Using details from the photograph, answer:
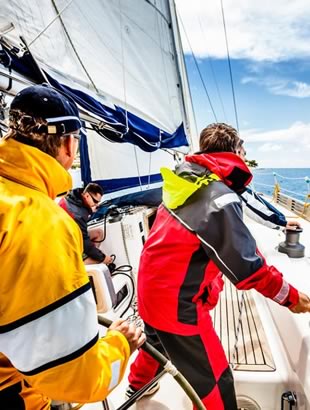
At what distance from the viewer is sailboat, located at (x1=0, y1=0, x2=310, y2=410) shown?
1145 mm

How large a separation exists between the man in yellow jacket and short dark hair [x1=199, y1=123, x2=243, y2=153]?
71 centimetres

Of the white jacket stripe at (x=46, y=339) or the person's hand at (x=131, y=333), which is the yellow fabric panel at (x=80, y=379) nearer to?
the white jacket stripe at (x=46, y=339)

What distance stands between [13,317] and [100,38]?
2.05 meters

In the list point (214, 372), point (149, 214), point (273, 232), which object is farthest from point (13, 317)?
point (149, 214)

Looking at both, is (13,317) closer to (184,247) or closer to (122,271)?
(184,247)

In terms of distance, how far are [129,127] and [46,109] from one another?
1421 millimetres

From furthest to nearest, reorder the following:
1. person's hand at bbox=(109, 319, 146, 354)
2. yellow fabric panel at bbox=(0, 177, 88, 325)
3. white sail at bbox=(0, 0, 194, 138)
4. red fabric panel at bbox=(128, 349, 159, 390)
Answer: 1. white sail at bbox=(0, 0, 194, 138)
2. red fabric panel at bbox=(128, 349, 159, 390)
3. person's hand at bbox=(109, 319, 146, 354)
4. yellow fabric panel at bbox=(0, 177, 88, 325)

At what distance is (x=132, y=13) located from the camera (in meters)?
2.48

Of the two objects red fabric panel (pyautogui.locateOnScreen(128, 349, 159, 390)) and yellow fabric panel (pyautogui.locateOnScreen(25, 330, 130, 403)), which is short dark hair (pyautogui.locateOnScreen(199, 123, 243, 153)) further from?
red fabric panel (pyautogui.locateOnScreen(128, 349, 159, 390))

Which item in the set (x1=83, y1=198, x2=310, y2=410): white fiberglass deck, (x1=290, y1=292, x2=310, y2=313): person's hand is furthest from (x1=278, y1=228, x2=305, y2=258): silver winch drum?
(x1=290, y1=292, x2=310, y2=313): person's hand

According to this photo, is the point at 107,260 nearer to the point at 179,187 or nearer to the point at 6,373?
the point at 179,187

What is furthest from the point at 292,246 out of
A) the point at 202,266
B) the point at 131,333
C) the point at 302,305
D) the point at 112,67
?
the point at 112,67

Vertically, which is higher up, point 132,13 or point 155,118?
point 132,13

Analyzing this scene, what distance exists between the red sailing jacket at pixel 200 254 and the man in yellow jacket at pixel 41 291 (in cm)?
44
